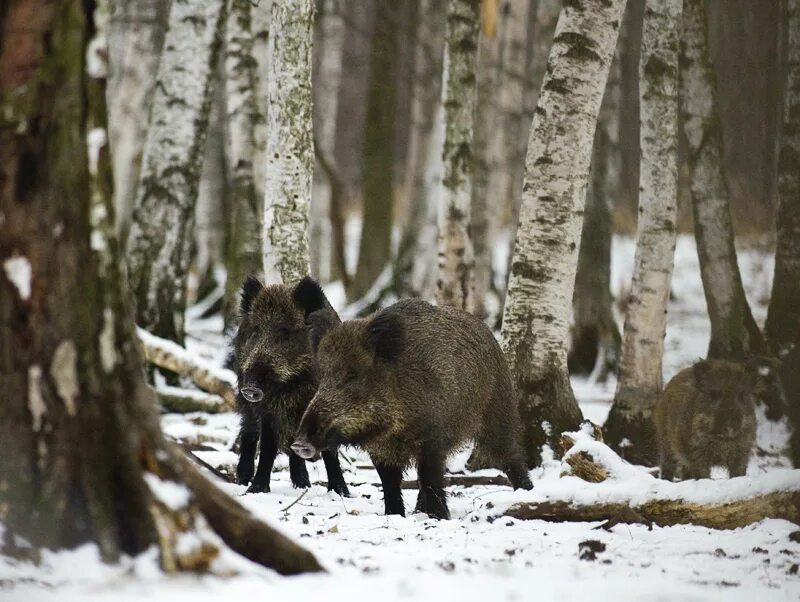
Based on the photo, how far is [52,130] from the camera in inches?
146

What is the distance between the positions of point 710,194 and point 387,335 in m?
6.36

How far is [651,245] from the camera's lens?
9.83m

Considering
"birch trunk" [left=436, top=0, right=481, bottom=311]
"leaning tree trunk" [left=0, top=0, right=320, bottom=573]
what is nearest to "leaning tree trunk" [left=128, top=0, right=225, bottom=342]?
"birch trunk" [left=436, top=0, right=481, bottom=311]

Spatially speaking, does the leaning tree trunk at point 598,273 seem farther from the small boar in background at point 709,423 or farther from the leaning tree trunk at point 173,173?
the small boar in background at point 709,423

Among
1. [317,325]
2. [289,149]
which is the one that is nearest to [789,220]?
[289,149]

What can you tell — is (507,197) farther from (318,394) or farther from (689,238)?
(318,394)

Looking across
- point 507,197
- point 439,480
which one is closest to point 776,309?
point 439,480

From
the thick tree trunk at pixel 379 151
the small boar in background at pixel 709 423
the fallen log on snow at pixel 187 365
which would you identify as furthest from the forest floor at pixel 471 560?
the thick tree trunk at pixel 379 151

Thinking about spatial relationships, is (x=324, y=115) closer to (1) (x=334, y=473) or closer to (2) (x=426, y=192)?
(2) (x=426, y=192)

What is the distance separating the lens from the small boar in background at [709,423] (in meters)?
8.25

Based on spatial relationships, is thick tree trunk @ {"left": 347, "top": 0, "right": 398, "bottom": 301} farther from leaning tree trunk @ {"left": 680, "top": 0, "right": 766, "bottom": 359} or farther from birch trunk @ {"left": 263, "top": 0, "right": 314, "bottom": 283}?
birch trunk @ {"left": 263, "top": 0, "right": 314, "bottom": 283}

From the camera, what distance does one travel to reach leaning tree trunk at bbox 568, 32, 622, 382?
1463 cm

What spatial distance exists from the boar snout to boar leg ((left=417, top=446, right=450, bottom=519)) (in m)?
1.16

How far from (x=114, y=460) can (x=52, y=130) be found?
46.2 inches
